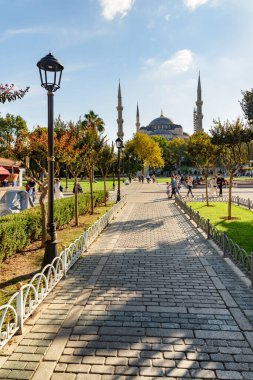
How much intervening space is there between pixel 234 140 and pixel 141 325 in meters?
11.9

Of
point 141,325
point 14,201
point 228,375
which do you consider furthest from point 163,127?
point 228,375

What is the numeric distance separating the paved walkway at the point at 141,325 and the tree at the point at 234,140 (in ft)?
26.5

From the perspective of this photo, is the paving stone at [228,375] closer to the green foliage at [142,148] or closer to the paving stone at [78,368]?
the paving stone at [78,368]

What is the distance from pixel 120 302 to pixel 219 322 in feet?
5.56

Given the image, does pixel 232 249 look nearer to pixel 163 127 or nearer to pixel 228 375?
pixel 228 375

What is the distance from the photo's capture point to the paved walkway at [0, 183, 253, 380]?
134 inches

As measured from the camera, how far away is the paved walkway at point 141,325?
341 centimetres

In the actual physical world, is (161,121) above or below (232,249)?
above

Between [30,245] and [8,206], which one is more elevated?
[8,206]

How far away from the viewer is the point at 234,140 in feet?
46.2

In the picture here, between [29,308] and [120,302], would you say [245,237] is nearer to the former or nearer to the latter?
[120,302]

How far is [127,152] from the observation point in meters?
58.4

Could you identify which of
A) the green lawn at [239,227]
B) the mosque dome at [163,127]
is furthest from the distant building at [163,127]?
the green lawn at [239,227]

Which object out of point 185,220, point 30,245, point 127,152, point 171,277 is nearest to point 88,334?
point 171,277
